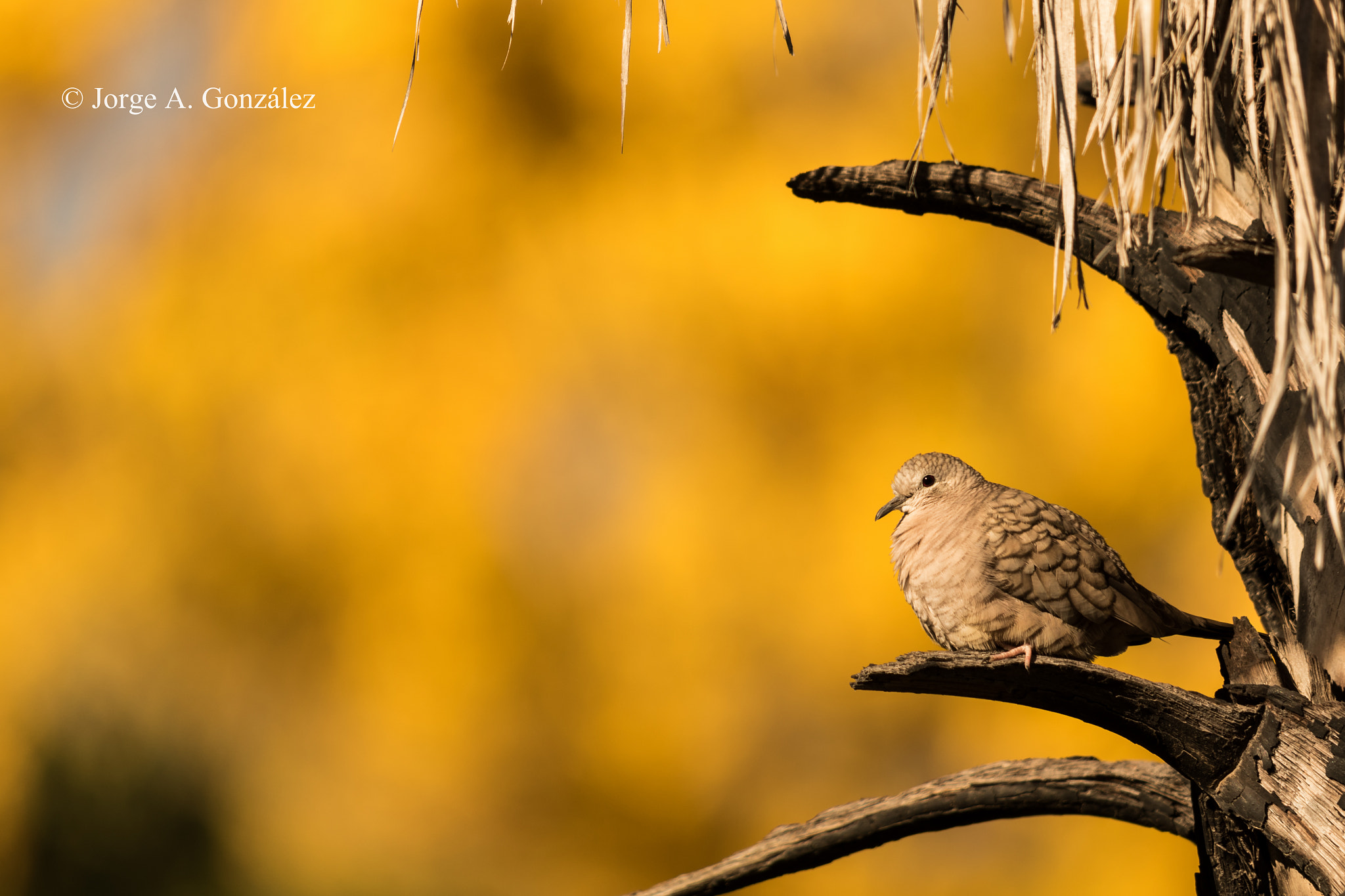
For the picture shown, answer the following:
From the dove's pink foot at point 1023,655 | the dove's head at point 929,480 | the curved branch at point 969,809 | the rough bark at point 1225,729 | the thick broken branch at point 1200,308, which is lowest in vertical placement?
the curved branch at point 969,809

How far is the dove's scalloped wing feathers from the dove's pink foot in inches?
5.2

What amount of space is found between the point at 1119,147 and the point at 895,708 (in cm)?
219

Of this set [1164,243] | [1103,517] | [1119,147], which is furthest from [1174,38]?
[1103,517]

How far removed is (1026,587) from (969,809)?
38 cm

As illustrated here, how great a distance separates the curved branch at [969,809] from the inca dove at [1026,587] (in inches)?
8.3

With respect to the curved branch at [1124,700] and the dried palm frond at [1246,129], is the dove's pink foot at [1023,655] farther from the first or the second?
the dried palm frond at [1246,129]

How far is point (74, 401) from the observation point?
10.7ft

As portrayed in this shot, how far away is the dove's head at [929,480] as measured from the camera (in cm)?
166

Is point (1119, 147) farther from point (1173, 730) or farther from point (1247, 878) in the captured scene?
point (1247, 878)

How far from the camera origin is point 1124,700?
120 cm

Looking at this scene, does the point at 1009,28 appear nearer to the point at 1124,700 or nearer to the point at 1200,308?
the point at 1200,308

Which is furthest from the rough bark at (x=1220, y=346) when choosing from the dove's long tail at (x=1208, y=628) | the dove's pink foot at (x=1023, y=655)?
the dove's pink foot at (x=1023, y=655)

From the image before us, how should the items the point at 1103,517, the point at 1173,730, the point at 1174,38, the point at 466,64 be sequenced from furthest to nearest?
1. the point at 466,64
2. the point at 1103,517
3. the point at 1174,38
4. the point at 1173,730

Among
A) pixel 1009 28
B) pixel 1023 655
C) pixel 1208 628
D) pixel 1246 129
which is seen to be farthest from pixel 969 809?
pixel 1009 28
